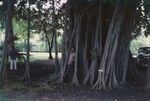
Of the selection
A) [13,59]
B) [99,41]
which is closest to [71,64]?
[99,41]

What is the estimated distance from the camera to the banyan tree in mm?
16875

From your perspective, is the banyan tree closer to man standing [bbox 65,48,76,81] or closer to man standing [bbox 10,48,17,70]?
man standing [bbox 65,48,76,81]

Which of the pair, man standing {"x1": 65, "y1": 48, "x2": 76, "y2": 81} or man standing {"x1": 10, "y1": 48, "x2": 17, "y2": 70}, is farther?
man standing {"x1": 10, "y1": 48, "x2": 17, "y2": 70}

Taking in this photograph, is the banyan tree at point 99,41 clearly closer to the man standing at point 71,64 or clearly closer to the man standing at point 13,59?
the man standing at point 71,64

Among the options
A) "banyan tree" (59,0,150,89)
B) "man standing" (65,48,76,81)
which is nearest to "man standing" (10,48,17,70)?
"banyan tree" (59,0,150,89)

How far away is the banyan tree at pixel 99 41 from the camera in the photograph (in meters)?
16.9

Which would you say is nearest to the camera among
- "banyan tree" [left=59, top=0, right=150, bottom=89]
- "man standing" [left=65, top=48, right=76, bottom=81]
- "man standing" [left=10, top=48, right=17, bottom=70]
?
"banyan tree" [left=59, top=0, right=150, bottom=89]

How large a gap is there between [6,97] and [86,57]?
5.77 m

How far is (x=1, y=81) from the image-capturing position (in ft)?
52.9

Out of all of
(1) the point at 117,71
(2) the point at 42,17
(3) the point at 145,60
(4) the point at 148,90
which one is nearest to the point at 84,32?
(1) the point at 117,71

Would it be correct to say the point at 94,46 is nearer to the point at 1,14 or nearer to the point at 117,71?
the point at 117,71

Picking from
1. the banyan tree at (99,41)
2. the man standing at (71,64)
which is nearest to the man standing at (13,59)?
the banyan tree at (99,41)

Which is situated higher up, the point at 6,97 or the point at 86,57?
the point at 86,57

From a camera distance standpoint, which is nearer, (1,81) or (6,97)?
(6,97)
